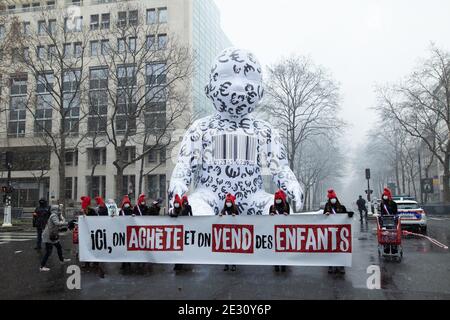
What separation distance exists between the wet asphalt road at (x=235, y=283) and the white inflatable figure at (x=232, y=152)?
131cm

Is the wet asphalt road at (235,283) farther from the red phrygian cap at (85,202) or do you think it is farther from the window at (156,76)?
the window at (156,76)

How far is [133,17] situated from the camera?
27.4 m

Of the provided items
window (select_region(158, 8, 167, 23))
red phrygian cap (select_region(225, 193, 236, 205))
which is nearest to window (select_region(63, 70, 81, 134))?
window (select_region(158, 8, 167, 23))

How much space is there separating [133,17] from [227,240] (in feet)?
76.6

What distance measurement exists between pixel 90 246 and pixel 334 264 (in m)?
4.47

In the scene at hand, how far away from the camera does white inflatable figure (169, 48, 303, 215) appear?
7.95 metres

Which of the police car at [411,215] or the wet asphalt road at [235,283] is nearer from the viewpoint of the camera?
the wet asphalt road at [235,283]

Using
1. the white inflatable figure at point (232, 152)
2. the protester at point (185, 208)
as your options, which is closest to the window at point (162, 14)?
the white inflatable figure at point (232, 152)

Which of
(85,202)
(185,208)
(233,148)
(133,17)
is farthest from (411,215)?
(133,17)

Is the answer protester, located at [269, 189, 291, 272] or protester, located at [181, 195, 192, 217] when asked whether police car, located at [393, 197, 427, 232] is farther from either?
protester, located at [181, 195, 192, 217]

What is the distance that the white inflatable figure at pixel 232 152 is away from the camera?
7.95m

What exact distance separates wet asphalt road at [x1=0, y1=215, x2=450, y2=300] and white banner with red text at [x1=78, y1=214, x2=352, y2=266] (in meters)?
0.29

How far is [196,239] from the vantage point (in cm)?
749
